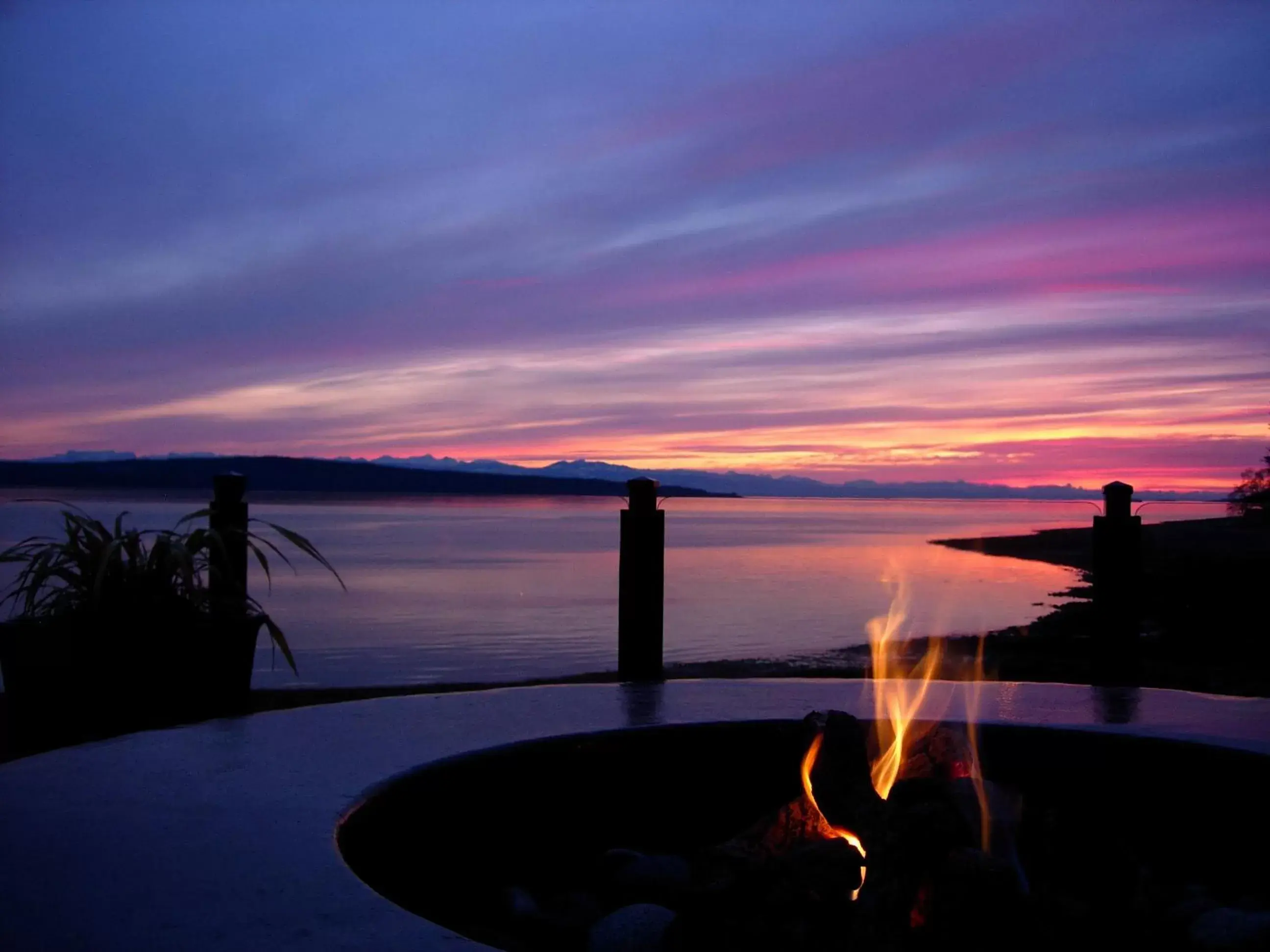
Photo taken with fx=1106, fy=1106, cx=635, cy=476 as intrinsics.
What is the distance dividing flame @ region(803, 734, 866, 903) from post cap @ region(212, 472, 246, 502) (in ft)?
8.61

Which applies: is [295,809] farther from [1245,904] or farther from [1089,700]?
[1089,700]

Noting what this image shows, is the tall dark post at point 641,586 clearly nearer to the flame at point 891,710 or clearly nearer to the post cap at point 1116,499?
the flame at point 891,710

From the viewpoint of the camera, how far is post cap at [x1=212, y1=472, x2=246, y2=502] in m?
4.41

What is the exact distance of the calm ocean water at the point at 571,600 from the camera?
13273 mm

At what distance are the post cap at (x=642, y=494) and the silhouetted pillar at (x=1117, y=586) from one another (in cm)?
205

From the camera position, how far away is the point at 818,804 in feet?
8.95

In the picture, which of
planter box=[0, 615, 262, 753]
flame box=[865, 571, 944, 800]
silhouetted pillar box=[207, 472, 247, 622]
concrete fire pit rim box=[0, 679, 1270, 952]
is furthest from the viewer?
silhouetted pillar box=[207, 472, 247, 622]

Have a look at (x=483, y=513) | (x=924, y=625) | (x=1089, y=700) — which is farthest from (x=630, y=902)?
(x=483, y=513)

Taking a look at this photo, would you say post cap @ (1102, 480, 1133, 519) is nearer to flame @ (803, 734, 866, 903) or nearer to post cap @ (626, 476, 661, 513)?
post cap @ (626, 476, 661, 513)

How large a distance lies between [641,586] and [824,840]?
2.53 metres

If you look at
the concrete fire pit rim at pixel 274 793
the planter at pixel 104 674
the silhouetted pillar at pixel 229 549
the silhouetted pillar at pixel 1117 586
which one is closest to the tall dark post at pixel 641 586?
the concrete fire pit rim at pixel 274 793

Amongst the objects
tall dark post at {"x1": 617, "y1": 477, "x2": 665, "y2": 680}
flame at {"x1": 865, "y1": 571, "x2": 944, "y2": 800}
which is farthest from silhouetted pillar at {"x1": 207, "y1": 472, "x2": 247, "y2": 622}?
flame at {"x1": 865, "y1": 571, "x2": 944, "y2": 800}

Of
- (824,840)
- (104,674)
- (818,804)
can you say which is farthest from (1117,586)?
(104,674)

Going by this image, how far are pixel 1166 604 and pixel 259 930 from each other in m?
19.4
